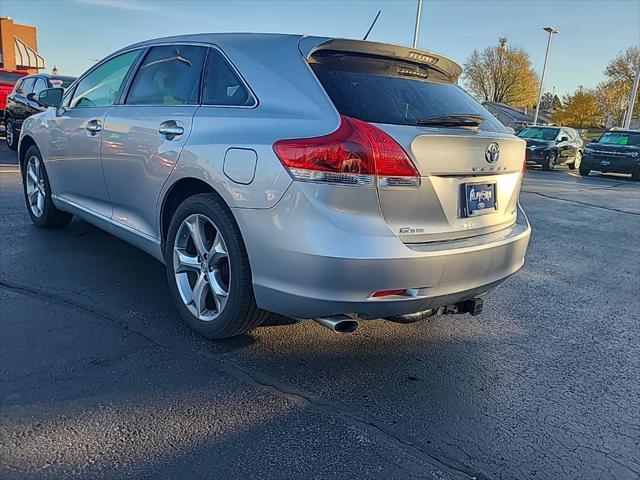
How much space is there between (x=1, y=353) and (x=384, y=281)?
1.96 meters

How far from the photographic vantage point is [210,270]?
290cm

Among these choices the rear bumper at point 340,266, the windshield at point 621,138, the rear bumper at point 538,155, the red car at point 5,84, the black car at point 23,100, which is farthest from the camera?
the rear bumper at point 538,155

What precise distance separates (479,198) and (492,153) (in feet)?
0.81

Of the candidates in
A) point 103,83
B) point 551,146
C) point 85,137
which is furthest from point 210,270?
point 551,146

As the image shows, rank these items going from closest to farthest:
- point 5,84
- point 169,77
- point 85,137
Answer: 1. point 169,77
2. point 85,137
3. point 5,84

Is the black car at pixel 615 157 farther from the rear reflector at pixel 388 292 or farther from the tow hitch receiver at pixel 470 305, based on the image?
the rear reflector at pixel 388 292

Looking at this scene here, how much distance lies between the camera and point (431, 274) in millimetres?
2438

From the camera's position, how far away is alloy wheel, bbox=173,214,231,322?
2848mm

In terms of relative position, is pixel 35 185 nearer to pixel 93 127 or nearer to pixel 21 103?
pixel 93 127

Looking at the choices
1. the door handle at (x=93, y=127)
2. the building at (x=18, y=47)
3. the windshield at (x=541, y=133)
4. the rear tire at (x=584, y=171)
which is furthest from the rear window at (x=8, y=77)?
the building at (x=18, y=47)

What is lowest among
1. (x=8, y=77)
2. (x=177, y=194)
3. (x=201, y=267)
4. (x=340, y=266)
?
(x=201, y=267)

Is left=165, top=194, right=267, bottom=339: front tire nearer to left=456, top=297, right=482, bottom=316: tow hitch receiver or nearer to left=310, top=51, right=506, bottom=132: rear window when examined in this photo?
left=310, top=51, right=506, bottom=132: rear window

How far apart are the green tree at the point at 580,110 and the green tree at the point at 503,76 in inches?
207

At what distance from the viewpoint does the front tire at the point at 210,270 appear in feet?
8.71
